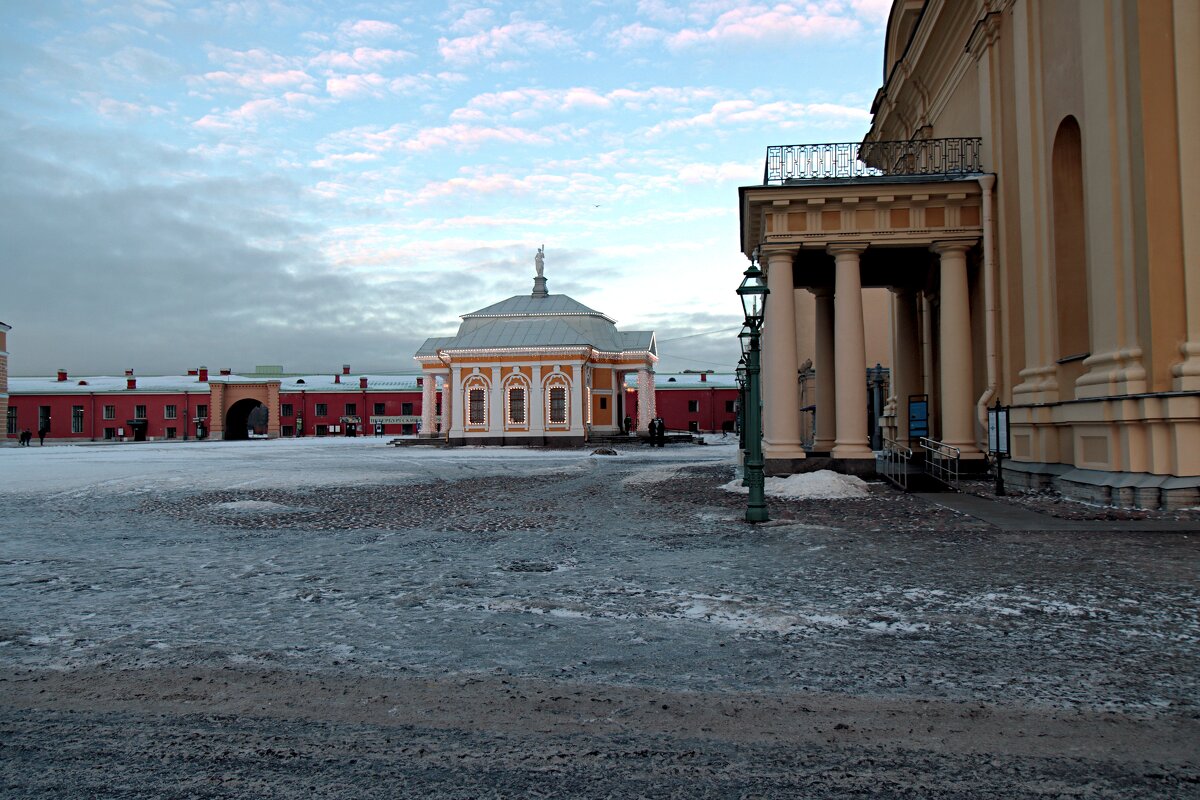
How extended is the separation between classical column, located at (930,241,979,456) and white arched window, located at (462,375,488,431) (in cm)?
3718

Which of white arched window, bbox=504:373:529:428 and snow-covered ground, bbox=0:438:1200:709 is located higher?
white arched window, bbox=504:373:529:428

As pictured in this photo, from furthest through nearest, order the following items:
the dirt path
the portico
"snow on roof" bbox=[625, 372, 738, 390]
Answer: "snow on roof" bbox=[625, 372, 738, 390] < the portico < the dirt path

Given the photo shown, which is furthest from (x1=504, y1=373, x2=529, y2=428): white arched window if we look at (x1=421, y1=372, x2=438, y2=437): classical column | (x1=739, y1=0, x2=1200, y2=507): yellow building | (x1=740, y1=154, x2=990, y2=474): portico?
(x1=740, y1=154, x2=990, y2=474): portico

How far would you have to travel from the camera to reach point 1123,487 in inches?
444

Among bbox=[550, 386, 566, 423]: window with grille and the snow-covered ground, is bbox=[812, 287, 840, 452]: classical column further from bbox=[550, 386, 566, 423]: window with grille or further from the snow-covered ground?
bbox=[550, 386, 566, 423]: window with grille

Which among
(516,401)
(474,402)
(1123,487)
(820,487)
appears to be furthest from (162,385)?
(1123,487)

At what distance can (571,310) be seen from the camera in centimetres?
5669

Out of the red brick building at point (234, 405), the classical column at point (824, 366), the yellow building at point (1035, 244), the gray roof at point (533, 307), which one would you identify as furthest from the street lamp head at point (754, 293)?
the red brick building at point (234, 405)

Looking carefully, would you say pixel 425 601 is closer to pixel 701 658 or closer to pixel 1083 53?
pixel 701 658

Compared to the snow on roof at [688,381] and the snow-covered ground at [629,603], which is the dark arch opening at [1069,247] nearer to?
the snow-covered ground at [629,603]

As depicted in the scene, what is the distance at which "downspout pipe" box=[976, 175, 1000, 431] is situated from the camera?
16531 millimetres

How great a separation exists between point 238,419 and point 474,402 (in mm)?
39586

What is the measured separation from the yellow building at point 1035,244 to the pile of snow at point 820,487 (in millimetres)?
2357

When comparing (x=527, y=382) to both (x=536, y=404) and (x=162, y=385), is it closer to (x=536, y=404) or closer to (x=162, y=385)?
(x=536, y=404)
